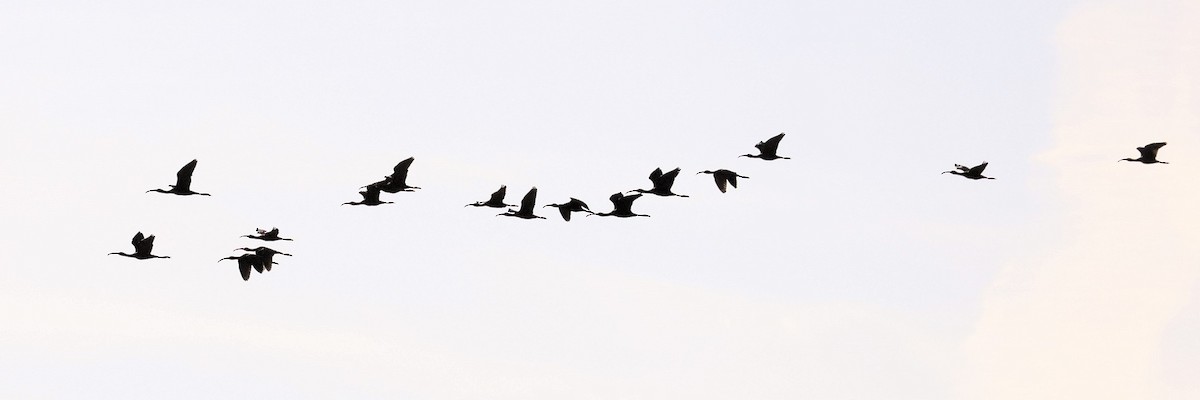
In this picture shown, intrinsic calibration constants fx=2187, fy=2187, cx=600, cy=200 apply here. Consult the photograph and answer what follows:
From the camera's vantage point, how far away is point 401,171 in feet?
266

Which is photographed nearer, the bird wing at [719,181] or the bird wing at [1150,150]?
the bird wing at [1150,150]

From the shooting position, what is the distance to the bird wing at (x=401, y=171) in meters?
80.7

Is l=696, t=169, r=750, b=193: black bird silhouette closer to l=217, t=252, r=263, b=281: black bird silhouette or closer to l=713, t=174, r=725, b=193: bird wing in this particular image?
l=713, t=174, r=725, b=193: bird wing

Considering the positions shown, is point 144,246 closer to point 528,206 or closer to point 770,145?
point 528,206

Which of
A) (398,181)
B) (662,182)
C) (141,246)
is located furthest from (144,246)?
(662,182)

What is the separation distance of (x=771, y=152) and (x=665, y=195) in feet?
14.3

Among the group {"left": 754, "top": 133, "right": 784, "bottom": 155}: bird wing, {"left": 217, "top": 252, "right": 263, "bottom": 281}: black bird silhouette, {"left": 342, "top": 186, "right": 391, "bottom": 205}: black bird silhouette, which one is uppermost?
{"left": 754, "top": 133, "right": 784, "bottom": 155}: bird wing

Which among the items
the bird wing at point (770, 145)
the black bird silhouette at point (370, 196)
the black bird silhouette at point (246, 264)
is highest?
the bird wing at point (770, 145)

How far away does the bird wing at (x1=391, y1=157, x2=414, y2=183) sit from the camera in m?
80.7

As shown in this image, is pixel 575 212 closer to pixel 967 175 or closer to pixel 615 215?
pixel 615 215

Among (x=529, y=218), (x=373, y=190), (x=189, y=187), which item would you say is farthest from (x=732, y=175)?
(x=189, y=187)

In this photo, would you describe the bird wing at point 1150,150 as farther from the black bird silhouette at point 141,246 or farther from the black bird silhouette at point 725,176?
the black bird silhouette at point 141,246

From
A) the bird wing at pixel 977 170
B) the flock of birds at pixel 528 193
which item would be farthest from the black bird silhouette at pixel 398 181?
the bird wing at pixel 977 170

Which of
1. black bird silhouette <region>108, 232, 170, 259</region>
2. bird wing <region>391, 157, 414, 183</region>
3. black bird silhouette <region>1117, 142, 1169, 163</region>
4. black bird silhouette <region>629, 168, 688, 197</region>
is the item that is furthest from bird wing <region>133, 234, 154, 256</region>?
black bird silhouette <region>1117, 142, 1169, 163</region>
